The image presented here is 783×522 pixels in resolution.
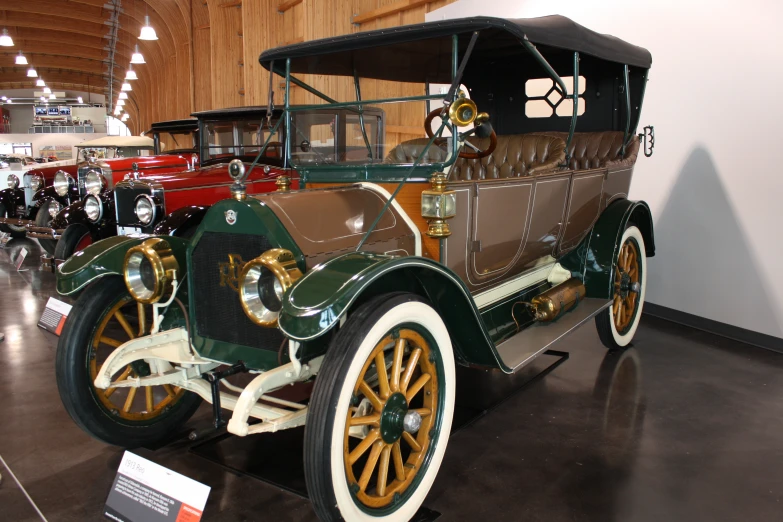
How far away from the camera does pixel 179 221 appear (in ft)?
13.7

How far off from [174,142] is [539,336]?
6560 mm

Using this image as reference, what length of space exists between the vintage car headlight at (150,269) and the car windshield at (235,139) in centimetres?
304

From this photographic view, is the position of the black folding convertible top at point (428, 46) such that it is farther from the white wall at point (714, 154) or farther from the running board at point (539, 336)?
the running board at point (539, 336)

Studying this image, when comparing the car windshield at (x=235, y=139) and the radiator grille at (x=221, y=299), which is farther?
the car windshield at (x=235, y=139)

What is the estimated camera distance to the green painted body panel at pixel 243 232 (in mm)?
2047

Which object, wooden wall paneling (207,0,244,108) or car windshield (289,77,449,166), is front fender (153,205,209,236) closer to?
car windshield (289,77,449,166)

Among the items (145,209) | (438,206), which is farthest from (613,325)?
(145,209)

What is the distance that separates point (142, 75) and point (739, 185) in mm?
29974

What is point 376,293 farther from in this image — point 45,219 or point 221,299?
point 45,219

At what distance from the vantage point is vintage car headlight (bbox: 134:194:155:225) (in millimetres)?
4457

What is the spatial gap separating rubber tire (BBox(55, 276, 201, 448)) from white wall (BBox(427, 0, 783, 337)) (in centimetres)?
378

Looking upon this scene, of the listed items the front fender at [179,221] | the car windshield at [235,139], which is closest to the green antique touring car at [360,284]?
the front fender at [179,221]

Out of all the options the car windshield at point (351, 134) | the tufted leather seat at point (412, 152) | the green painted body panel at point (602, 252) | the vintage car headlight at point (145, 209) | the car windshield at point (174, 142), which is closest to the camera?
the tufted leather seat at point (412, 152)

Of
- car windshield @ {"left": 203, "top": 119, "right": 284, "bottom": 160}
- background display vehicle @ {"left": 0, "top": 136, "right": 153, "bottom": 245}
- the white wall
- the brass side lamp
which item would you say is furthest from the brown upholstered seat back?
background display vehicle @ {"left": 0, "top": 136, "right": 153, "bottom": 245}
